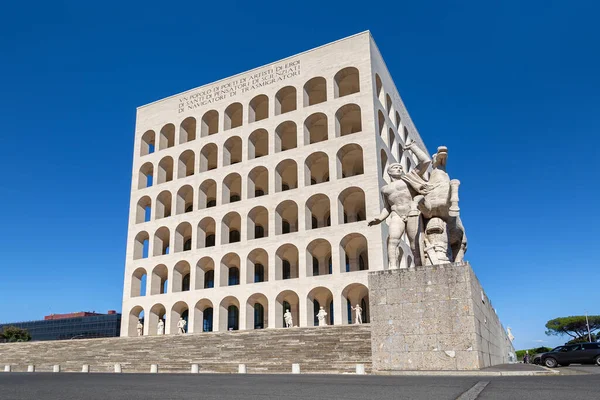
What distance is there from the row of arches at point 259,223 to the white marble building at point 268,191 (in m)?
0.11

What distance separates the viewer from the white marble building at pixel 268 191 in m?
34.4

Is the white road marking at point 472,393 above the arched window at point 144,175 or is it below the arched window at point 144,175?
below

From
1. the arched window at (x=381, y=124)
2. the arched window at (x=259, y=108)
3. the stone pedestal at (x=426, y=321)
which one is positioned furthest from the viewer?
the arched window at (x=259, y=108)

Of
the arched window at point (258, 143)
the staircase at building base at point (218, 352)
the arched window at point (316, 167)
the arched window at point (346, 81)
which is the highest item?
the arched window at point (346, 81)

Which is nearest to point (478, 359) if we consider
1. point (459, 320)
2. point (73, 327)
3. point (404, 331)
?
point (459, 320)

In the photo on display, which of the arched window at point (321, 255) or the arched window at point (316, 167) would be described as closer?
the arched window at point (321, 255)

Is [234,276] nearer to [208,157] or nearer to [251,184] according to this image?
[251,184]

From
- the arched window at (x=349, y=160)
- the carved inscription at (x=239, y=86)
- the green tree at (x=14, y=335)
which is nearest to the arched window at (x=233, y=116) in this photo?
the carved inscription at (x=239, y=86)

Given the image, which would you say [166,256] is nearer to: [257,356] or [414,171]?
[257,356]

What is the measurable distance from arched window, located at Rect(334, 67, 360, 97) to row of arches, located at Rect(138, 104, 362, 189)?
2.06 meters

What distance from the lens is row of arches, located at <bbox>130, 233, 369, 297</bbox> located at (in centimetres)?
3534

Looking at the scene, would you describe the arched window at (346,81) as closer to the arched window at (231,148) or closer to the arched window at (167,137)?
the arched window at (231,148)

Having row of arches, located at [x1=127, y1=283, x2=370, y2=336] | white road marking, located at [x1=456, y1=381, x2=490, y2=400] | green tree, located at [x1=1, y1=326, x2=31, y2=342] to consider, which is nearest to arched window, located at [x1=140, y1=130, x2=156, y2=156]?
row of arches, located at [x1=127, y1=283, x2=370, y2=336]

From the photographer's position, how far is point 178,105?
144 ft
